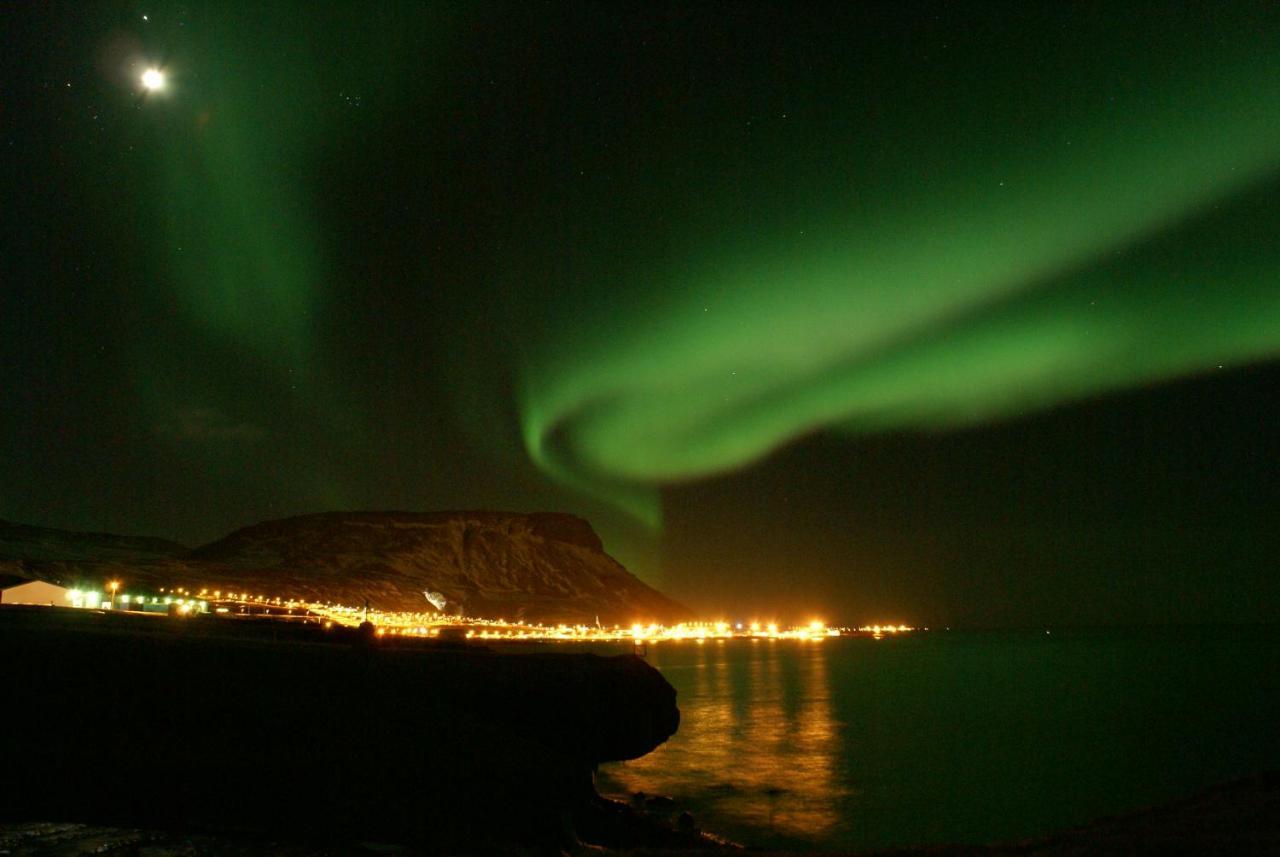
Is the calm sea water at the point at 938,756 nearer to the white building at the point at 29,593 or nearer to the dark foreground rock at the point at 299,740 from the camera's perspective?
the dark foreground rock at the point at 299,740

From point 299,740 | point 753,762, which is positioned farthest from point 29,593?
Result: point 299,740

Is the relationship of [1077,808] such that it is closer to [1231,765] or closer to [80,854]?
[1231,765]

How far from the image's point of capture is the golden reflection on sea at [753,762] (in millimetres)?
38000

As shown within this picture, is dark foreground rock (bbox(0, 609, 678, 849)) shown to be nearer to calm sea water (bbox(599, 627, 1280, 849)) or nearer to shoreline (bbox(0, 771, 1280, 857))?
shoreline (bbox(0, 771, 1280, 857))

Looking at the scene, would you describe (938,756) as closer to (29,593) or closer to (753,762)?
(753,762)

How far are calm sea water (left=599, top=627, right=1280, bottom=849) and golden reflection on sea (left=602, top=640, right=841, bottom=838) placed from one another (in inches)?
5.5

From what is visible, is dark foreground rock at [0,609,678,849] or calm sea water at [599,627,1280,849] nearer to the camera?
dark foreground rock at [0,609,678,849]

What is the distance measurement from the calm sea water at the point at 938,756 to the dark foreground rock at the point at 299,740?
11680mm

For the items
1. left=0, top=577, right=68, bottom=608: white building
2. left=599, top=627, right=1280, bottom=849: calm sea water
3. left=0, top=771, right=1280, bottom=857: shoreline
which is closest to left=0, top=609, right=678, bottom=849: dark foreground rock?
left=0, top=771, right=1280, bottom=857: shoreline

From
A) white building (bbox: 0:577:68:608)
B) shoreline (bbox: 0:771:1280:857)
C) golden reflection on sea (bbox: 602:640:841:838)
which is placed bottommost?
golden reflection on sea (bbox: 602:640:841:838)

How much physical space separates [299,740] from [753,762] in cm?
3702

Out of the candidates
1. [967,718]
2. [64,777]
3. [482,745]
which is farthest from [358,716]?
[967,718]

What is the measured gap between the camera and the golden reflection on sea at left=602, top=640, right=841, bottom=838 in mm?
38000

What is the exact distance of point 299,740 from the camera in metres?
19.9
